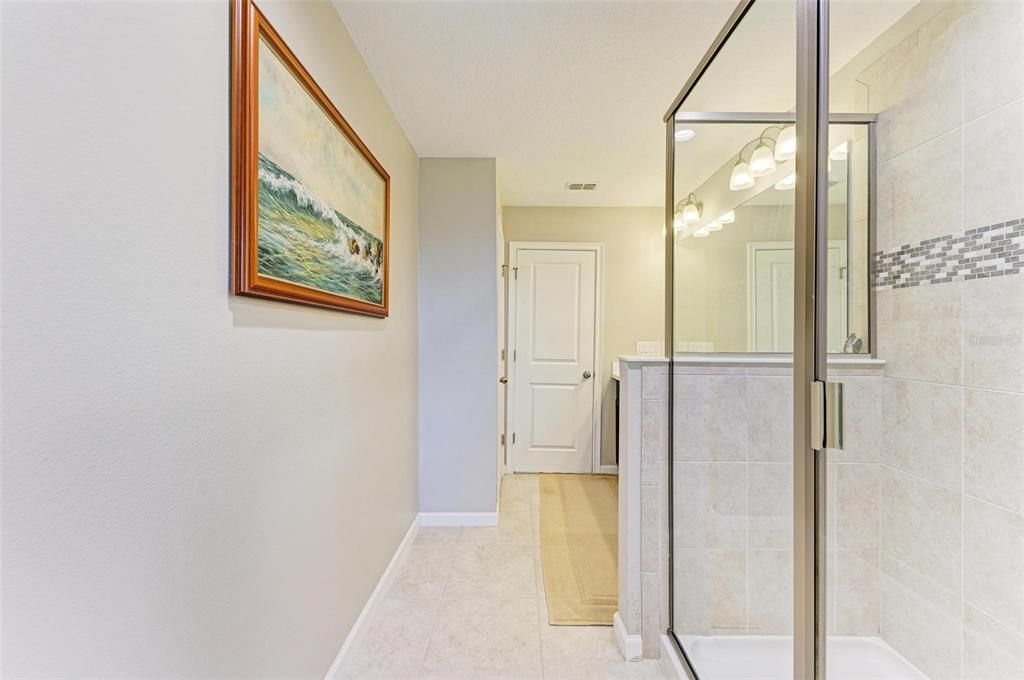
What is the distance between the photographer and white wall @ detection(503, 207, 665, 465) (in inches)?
160

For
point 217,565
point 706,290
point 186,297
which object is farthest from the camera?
point 706,290

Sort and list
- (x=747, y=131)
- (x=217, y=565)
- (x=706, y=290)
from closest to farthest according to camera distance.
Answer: (x=217, y=565) < (x=747, y=131) < (x=706, y=290)

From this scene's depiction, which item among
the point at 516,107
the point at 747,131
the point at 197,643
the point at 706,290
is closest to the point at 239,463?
the point at 197,643

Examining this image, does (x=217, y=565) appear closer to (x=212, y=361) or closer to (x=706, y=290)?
(x=212, y=361)

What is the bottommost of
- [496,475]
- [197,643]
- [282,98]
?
[496,475]

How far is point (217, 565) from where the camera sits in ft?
3.21

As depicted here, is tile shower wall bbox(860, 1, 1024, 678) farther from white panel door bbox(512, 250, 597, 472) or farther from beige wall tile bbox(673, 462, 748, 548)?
white panel door bbox(512, 250, 597, 472)

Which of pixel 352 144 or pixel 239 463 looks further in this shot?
pixel 352 144

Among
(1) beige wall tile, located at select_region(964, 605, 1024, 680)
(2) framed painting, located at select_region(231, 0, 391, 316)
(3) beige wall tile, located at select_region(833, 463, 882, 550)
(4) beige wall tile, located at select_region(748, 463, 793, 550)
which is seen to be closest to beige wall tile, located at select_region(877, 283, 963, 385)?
(3) beige wall tile, located at select_region(833, 463, 882, 550)

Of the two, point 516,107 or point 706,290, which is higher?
point 516,107

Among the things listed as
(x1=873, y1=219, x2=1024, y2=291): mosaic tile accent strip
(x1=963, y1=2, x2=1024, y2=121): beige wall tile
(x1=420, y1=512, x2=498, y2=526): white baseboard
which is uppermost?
(x1=963, y1=2, x2=1024, y2=121): beige wall tile

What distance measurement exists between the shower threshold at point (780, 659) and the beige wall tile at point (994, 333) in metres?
0.68

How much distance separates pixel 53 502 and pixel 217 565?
43 cm

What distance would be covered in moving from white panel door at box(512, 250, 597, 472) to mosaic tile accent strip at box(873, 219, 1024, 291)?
297cm
